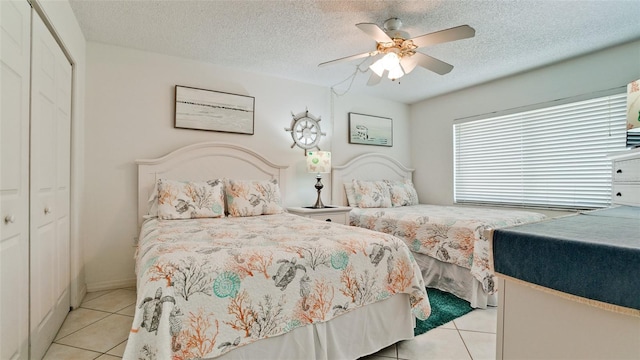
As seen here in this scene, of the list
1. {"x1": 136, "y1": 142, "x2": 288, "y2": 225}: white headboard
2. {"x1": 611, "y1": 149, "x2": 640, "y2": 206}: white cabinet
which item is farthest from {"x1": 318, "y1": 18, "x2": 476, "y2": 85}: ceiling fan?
{"x1": 136, "y1": 142, "x2": 288, "y2": 225}: white headboard

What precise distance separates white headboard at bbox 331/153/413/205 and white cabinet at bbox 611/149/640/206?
2.59 metres

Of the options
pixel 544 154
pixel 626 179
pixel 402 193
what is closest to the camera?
pixel 626 179

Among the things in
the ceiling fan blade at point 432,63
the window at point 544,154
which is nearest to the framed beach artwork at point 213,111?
the ceiling fan blade at point 432,63

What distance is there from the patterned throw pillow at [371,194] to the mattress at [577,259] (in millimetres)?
3209

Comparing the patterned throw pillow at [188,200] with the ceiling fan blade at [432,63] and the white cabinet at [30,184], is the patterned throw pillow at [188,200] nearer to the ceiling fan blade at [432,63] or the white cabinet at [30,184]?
the white cabinet at [30,184]

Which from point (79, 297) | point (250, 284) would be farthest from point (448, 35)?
point (79, 297)

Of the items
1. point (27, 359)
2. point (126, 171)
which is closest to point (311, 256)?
point (27, 359)

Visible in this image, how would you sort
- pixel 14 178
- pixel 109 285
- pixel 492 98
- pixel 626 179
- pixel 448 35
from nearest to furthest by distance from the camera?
pixel 14 178 → pixel 448 35 → pixel 626 179 → pixel 109 285 → pixel 492 98

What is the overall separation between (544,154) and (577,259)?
3634 millimetres

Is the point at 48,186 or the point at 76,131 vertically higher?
the point at 76,131

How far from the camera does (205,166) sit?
318cm

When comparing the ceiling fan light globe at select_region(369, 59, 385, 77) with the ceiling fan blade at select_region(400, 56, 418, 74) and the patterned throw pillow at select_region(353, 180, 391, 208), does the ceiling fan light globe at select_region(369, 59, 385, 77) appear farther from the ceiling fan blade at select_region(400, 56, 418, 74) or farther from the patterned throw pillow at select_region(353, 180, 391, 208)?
the patterned throw pillow at select_region(353, 180, 391, 208)

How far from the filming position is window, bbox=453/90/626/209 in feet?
9.95

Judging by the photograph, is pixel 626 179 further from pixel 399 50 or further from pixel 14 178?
pixel 14 178
